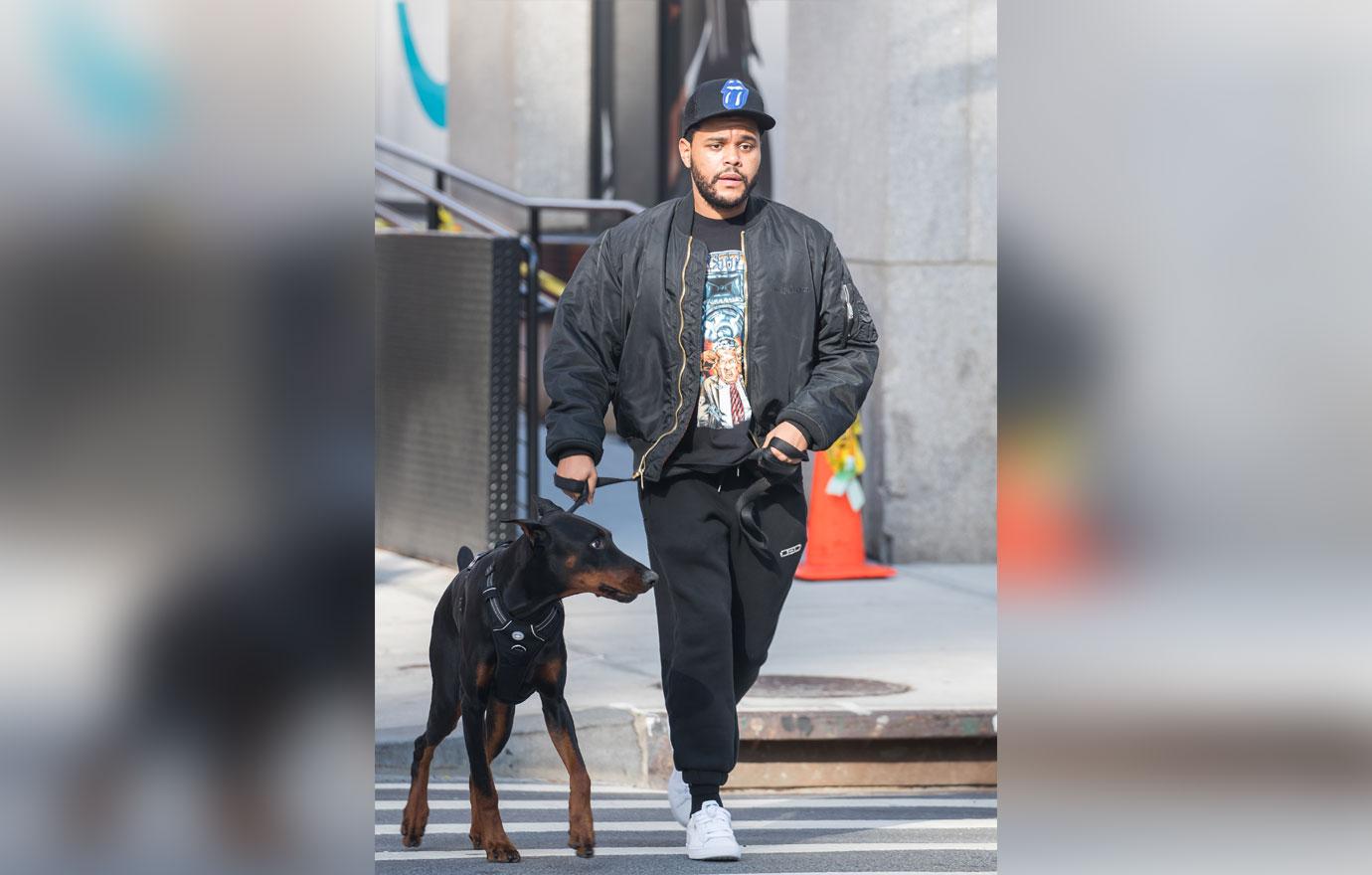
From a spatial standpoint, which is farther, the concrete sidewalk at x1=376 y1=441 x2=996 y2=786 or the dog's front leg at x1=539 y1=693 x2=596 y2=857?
the concrete sidewalk at x1=376 y1=441 x2=996 y2=786

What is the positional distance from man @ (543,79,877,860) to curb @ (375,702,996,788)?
5.42ft

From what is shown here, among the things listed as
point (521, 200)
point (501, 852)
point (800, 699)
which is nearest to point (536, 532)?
point (501, 852)

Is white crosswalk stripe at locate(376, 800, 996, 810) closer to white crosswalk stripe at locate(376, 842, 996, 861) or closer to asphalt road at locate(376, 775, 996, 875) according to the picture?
asphalt road at locate(376, 775, 996, 875)

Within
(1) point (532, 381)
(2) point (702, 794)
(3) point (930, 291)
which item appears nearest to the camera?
(2) point (702, 794)

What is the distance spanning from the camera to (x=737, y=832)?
6.45m

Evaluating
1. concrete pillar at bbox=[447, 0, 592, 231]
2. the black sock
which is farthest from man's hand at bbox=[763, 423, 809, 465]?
concrete pillar at bbox=[447, 0, 592, 231]

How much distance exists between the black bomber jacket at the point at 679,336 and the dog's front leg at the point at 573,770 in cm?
66

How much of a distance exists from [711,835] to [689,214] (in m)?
1.69

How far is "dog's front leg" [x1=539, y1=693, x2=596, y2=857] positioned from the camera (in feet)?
18.5

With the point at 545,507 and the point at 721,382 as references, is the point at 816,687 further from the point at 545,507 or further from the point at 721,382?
the point at 545,507
